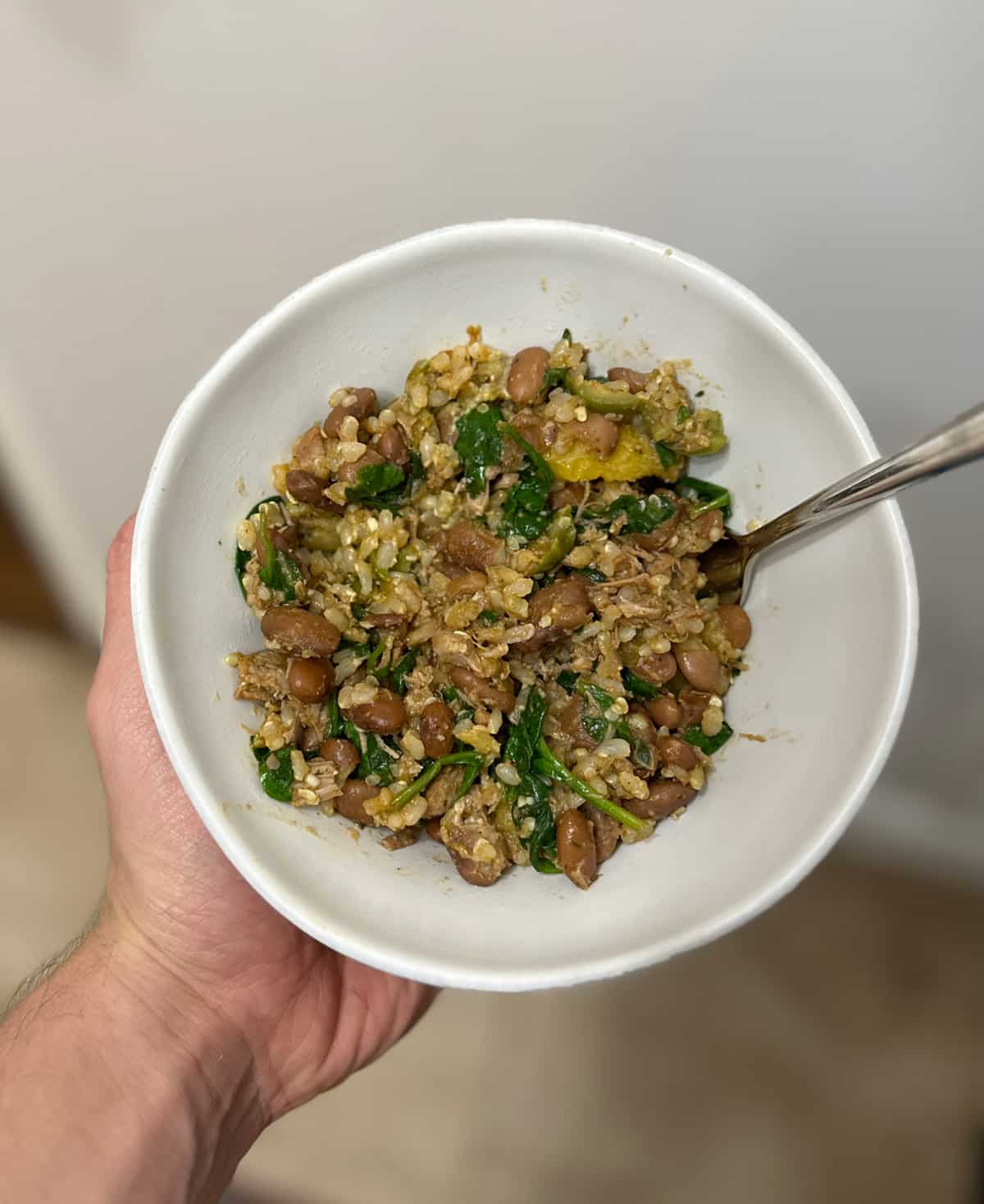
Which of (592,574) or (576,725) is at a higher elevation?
(592,574)

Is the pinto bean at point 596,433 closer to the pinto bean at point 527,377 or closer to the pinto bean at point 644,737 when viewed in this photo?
the pinto bean at point 527,377

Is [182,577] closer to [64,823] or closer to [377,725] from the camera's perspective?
[377,725]

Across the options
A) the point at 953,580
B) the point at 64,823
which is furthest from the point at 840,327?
the point at 64,823

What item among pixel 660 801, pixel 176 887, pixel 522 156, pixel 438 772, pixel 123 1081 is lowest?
pixel 123 1081

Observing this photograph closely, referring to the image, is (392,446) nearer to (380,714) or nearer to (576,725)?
(380,714)

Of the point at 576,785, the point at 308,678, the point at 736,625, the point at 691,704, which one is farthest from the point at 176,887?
the point at 736,625

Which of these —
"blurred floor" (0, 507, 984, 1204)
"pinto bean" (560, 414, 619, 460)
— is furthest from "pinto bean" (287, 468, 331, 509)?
"blurred floor" (0, 507, 984, 1204)
